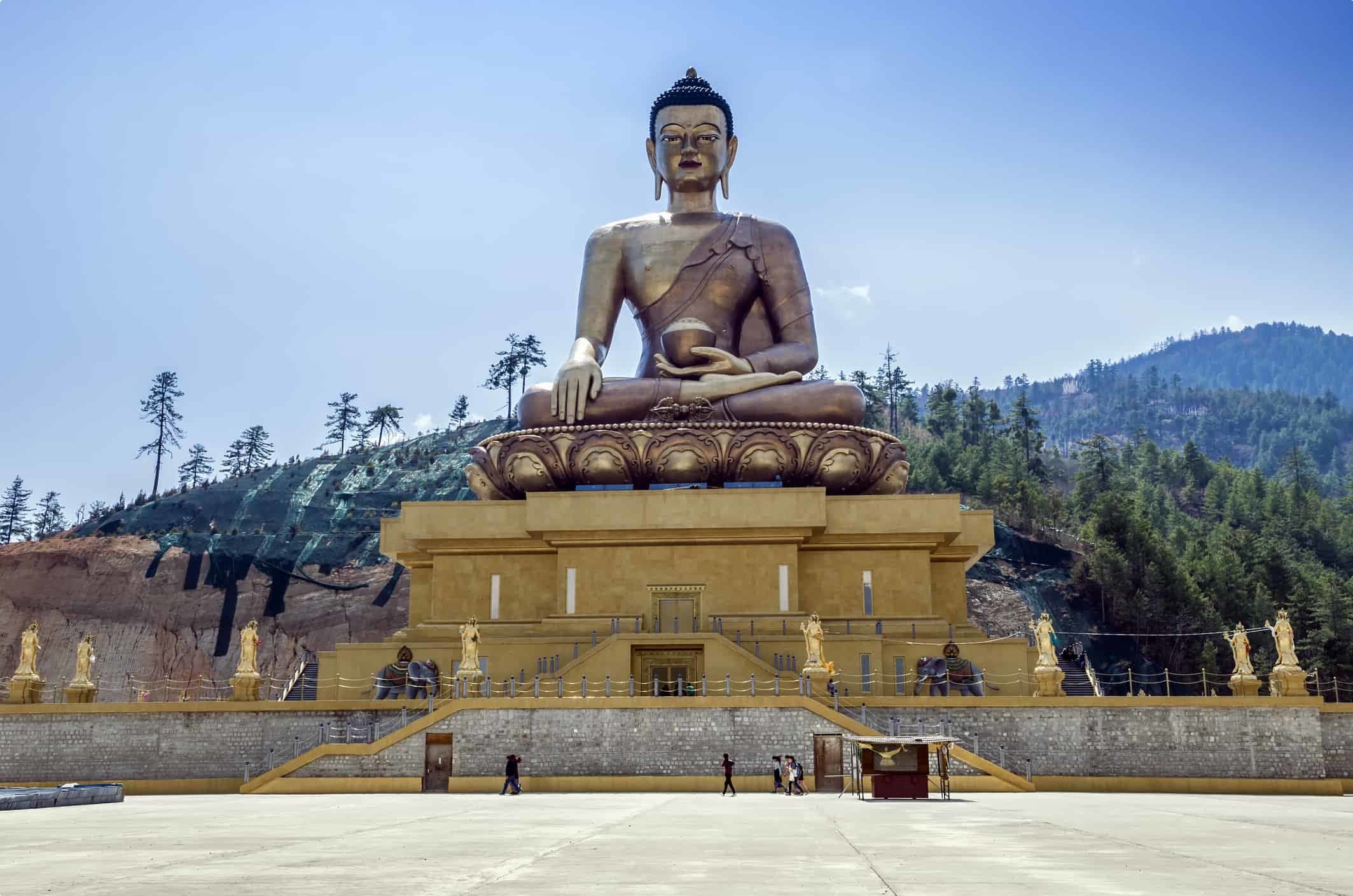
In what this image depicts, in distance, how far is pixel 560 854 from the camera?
27.9ft

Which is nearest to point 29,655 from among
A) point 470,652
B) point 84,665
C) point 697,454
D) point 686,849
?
point 84,665

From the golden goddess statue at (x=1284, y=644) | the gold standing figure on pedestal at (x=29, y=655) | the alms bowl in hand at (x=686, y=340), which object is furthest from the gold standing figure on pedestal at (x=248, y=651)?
the golden goddess statue at (x=1284, y=644)

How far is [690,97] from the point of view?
27.7 metres

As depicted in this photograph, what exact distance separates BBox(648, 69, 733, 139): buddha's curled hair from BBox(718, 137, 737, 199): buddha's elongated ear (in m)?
0.26

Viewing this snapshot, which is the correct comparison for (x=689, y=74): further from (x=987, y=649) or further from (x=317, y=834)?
(x=317, y=834)

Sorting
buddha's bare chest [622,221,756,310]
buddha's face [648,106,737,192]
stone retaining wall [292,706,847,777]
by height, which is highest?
buddha's face [648,106,737,192]

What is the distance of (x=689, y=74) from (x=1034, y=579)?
33.8m

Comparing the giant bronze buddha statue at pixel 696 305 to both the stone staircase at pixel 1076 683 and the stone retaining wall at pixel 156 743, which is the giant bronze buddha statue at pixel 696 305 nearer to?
the stone staircase at pixel 1076 683

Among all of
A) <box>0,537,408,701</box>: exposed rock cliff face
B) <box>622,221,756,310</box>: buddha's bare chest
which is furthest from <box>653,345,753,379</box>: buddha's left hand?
<box>0,537,408,701</box>: exposed rock cliff face

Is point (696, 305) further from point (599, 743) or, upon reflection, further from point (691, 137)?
point (599, 743)

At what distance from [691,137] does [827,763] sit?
1447 cm

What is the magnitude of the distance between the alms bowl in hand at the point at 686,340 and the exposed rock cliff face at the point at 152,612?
1163 inches

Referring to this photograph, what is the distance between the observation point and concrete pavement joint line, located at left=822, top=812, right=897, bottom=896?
6.71 metres

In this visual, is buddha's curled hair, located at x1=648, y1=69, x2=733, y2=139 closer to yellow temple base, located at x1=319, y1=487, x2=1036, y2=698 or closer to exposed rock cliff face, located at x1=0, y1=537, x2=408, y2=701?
yellow temple base, located at x1=319, y1=487, x2=1036, y2=698
